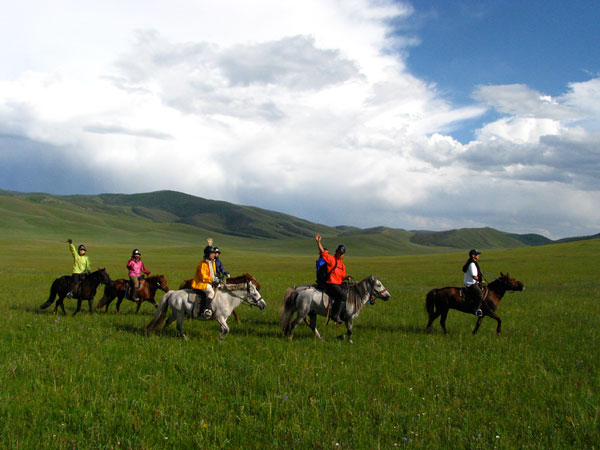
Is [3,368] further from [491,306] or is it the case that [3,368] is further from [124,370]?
[491,306]

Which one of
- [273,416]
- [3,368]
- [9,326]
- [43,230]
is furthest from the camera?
[43,230]

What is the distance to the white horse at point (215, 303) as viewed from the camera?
11203 mm

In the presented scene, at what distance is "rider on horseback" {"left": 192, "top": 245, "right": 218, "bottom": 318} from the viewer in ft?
36.5

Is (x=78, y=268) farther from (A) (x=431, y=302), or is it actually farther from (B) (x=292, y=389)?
(A) (x=431, y=302)

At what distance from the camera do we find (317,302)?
38.8 feet

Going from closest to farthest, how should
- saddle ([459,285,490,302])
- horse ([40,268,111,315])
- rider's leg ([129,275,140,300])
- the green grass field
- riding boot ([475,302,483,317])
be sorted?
the green grass field < riding boot ([475,302,483,317]) < saddle ([459,285,490,302]) < horse ([40,268,111,315]) < rider's leg ([129,275,140,300])

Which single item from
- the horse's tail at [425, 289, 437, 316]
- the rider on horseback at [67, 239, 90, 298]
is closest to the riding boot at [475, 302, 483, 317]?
the horse's tail at [425, 289, 437, 316]

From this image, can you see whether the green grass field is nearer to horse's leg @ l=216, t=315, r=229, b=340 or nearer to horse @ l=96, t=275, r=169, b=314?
horse's leg @ l=216, t=315, r=229, b=340

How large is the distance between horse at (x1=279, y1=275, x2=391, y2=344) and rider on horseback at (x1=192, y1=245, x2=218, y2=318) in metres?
2.16

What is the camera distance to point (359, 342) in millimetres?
11352

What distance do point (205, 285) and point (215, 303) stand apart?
23.5 inches

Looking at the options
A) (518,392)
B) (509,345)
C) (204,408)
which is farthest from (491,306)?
(204,408)

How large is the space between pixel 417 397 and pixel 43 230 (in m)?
219

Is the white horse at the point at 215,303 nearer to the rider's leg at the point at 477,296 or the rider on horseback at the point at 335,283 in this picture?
Result: the rider on horseback at the point at 335,283
